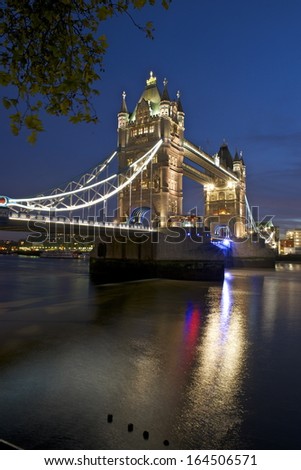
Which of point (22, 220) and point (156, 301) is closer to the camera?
point (156, 301)

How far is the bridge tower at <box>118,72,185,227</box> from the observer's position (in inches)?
1641

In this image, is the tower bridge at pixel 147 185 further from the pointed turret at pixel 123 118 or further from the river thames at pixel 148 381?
the river thames at pixel 148 381

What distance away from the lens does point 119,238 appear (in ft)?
117

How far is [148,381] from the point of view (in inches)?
272

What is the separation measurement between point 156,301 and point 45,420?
13.8 metres

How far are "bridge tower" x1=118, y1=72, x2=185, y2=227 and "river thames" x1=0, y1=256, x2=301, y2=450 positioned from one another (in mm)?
28392

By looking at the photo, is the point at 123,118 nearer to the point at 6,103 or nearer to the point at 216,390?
the point at 216,390

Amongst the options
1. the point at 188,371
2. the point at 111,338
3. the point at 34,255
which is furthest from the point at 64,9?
the point at 34,255

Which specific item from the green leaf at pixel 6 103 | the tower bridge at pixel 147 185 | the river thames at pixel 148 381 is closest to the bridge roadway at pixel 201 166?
the tower bridge at pixel 147 185

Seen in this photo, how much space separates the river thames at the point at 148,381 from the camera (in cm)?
477

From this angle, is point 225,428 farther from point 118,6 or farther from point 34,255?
point 34,255

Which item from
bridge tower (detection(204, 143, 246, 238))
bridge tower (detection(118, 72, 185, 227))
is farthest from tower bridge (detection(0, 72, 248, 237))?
bridge tower (detection(204, 143, 246, 238))

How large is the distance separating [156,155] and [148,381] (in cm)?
3800

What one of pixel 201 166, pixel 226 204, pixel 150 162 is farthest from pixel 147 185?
pixel 226 204
